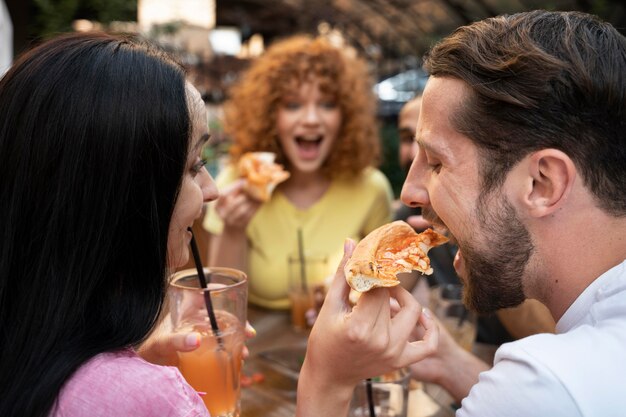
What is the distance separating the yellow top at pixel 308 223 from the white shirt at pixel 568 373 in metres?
2.05

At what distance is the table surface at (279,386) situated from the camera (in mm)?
1885

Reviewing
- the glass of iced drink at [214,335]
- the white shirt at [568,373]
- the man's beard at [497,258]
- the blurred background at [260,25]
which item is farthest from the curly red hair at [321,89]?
the white shirt at [568,373]

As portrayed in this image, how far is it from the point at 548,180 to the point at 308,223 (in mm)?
2164

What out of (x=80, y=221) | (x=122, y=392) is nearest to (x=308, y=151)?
(x=80, y=221)

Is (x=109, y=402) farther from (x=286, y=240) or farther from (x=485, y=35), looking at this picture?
(x=286, y=240)

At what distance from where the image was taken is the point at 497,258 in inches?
60.7

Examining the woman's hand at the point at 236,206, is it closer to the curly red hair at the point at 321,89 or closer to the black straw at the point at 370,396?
the curly red hair at the point at 321,89

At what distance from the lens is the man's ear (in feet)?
4.60

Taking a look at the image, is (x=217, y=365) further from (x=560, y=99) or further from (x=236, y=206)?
(x=236, y=206)

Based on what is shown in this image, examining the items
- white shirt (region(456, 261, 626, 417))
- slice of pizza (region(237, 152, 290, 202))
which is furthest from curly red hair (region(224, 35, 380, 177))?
white shirt (region(456, 261, 626, 417))

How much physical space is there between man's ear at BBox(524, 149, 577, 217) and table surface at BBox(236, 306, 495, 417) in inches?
30.0

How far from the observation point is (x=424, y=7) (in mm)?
14719

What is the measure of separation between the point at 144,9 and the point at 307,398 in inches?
230

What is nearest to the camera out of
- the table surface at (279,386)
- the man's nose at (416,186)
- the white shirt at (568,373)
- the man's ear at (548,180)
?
the white shirt at (568,373)
